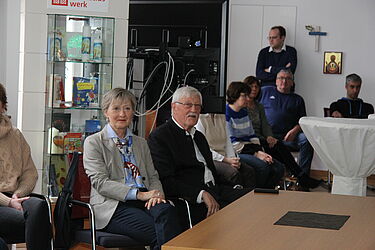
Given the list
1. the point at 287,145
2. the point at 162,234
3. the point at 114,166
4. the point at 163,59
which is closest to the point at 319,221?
the point at 162,234

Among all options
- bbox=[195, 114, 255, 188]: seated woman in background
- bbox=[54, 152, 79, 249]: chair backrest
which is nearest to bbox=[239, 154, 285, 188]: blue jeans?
bbox=[195, 114, 255, 188]: seated woman in background

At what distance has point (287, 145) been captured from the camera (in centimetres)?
811

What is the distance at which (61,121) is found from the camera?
5.46 m

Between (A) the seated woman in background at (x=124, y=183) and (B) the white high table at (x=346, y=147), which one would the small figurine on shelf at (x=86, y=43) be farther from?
(B) the white high table at (x=346, y=147)

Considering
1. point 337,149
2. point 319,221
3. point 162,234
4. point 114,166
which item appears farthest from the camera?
point 337,149

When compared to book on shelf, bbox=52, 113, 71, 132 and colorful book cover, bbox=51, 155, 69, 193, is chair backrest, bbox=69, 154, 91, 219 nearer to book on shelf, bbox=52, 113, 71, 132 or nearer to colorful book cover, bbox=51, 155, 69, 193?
colorful book cover, bbox=51, 155, 69, 193

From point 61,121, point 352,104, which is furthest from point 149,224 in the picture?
point 352,104

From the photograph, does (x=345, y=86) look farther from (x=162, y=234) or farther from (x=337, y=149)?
(x=162, y=234)

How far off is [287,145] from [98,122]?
306 centimetres

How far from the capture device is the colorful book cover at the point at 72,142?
5453mm

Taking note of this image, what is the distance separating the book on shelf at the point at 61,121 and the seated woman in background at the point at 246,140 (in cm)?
174

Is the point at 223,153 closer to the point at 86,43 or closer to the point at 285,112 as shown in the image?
the point at 86,43

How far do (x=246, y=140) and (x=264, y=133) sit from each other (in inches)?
21.7

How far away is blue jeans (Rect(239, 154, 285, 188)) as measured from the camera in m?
6.77
